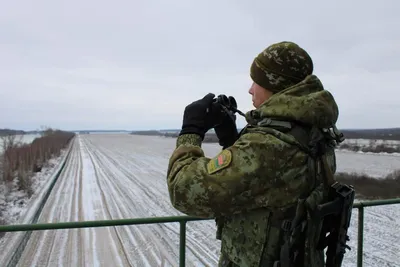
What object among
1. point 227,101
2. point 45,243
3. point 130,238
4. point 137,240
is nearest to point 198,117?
point 227,101

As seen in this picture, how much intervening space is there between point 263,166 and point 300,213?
265 millimetres

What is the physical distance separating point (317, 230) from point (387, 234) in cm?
971

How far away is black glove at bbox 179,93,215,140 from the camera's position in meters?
1.52

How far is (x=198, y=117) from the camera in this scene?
1.53 metres

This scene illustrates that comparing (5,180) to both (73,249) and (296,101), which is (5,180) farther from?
(296,101)

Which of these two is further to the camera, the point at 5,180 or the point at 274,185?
the point at 5,180

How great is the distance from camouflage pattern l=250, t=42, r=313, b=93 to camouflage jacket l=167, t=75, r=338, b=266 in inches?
2.5

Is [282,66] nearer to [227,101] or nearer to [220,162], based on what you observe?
[227,101]

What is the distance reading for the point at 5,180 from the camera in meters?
17.5

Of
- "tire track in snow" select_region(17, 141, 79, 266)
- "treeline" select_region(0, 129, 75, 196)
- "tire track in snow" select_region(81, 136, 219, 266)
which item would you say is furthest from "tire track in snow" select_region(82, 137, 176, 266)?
"treeline" select_region(0, 129, 75, 196)

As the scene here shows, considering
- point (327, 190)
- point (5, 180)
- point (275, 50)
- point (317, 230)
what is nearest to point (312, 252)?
point (317, 230)

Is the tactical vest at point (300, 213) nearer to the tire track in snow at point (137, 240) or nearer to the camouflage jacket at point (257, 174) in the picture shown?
the camouflage jacket at point (257, 174)

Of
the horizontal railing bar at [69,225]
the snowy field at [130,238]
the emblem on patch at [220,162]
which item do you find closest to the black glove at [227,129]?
the emblem on patch at [220,162]

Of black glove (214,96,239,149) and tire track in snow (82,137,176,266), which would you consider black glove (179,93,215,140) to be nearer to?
black glove (214,96,239,149)
